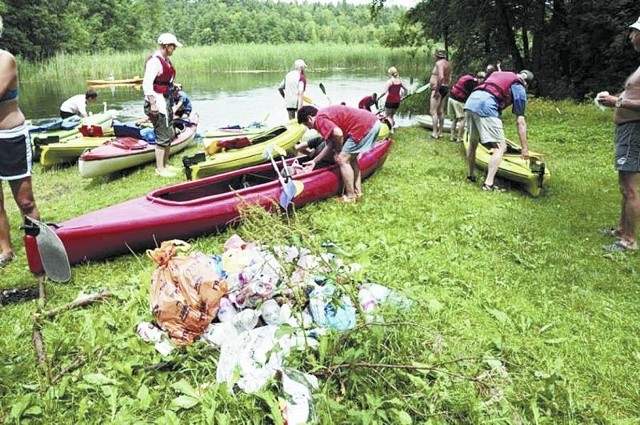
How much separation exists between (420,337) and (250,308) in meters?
1.07

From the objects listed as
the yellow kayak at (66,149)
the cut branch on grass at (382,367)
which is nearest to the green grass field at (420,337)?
the cut branch on grass at (382,367)

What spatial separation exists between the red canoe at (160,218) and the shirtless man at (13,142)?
416mm

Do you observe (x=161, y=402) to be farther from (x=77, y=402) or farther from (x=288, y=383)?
(x=288, y=383)

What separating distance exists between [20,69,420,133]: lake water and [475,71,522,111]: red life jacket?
637 centimetres

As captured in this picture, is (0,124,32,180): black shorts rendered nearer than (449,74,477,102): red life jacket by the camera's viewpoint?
Yes

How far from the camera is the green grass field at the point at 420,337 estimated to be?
7.75 feet

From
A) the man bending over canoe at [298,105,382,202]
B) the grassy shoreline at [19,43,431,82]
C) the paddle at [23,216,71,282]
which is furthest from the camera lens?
the grassy shoreline at [19,43,431,82]

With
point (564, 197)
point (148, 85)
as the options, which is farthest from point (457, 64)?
point (148, 85)

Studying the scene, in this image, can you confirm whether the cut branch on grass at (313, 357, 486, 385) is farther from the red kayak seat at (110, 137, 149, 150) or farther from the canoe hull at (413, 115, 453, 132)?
the canoe hull at (413, 115, 453, 132)

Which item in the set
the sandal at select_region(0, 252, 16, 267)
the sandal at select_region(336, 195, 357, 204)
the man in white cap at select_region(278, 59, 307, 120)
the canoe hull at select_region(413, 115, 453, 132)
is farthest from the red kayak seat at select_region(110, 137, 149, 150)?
the canoe hull at select_region(413, 115, 453, 132)

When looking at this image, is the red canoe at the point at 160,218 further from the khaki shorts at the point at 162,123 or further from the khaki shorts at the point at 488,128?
the khaki shorts at the point at 488,128

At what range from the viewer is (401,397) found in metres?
2.35

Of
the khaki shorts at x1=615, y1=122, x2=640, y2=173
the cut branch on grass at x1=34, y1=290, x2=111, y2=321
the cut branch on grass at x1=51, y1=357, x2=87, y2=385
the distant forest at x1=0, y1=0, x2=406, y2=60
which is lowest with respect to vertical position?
the cut branch on grass at x1=51, y1=357, x2=87, y2=385

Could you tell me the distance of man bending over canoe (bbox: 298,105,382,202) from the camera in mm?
5309
